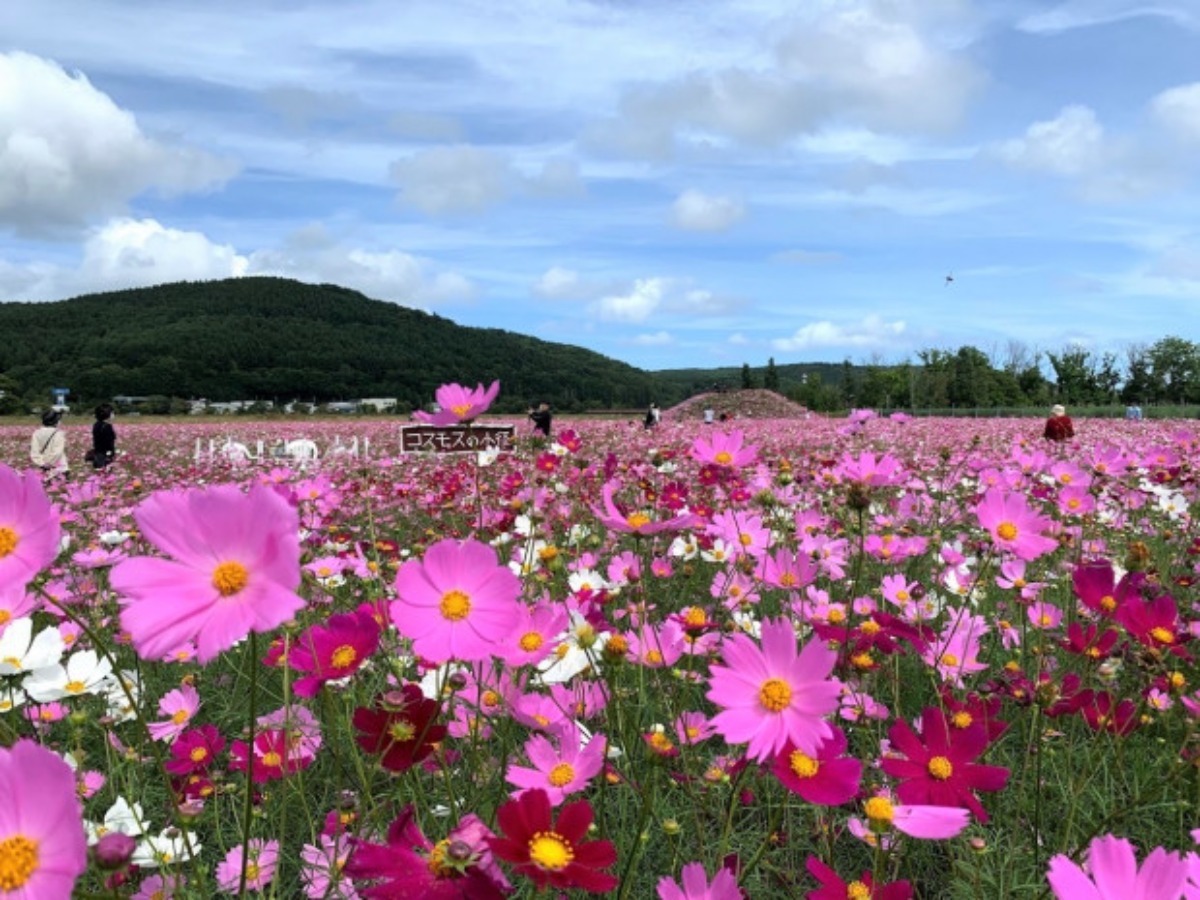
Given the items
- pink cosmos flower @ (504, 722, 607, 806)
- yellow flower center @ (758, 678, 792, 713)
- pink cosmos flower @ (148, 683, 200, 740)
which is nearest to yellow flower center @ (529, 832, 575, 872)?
yellow flower center @ (758, 678, 792, 713)

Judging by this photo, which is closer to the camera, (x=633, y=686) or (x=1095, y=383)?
(x=633, y=686)

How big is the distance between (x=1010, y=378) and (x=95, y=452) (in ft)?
197

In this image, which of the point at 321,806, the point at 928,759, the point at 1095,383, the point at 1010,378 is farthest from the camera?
the point at 1010,378

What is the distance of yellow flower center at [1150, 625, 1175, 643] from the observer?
1.29m

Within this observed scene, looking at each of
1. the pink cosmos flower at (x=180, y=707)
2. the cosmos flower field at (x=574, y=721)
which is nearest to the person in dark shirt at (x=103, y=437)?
the cosmos flower field at (x=574, y=721)

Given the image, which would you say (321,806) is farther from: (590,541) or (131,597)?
(131,597)

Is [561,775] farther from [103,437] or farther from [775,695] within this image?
[103,437]

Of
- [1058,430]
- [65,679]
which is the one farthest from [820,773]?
[1058,430]

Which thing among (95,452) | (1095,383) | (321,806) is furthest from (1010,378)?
(321,806)

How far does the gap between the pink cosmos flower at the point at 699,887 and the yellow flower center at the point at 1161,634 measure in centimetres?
85

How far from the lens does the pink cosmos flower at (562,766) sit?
1030 mm

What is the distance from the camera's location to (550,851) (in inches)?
25.3

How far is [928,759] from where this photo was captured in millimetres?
1013

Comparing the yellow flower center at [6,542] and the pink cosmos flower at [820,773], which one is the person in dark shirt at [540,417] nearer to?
the pink cosmos flower at [820,773]
